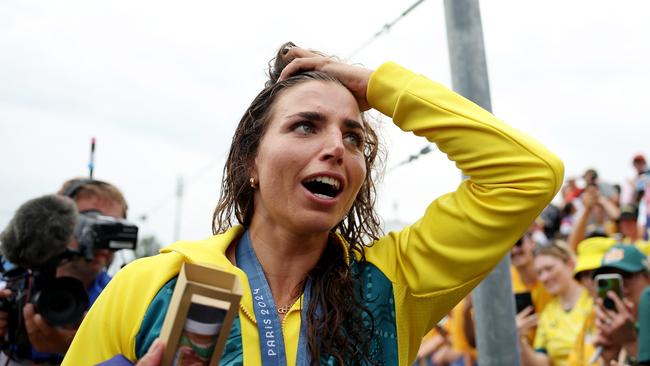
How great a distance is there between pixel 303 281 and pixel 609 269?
8.61 feet

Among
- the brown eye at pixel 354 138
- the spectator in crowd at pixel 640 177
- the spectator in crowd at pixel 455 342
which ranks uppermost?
the spectator in crowd at pixel 640 177

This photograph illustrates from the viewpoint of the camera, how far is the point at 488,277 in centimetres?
310

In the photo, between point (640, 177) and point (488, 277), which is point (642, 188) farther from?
point (488, 277)

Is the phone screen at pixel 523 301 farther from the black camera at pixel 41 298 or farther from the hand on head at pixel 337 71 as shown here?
the hand on head at pixel 337 71

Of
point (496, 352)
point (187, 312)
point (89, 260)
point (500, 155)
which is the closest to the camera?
point (187, 312)

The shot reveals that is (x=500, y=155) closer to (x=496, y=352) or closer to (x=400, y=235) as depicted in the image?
(x=400, y=235)

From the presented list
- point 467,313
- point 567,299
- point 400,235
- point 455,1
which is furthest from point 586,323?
Result: point 400,235

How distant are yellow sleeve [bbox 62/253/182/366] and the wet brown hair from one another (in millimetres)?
407

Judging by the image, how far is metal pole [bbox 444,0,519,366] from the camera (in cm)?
307

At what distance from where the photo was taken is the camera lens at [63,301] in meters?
3.05

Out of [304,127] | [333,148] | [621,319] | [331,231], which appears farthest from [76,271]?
[621,319]

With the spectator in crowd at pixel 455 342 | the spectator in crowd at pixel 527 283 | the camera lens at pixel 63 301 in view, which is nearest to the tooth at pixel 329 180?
the camera lens at pixel 63 301

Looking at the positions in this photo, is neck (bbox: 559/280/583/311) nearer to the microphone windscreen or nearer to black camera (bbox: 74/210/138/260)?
black camera (bbox: 74/210/138/260)

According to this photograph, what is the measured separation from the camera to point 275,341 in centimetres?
179
